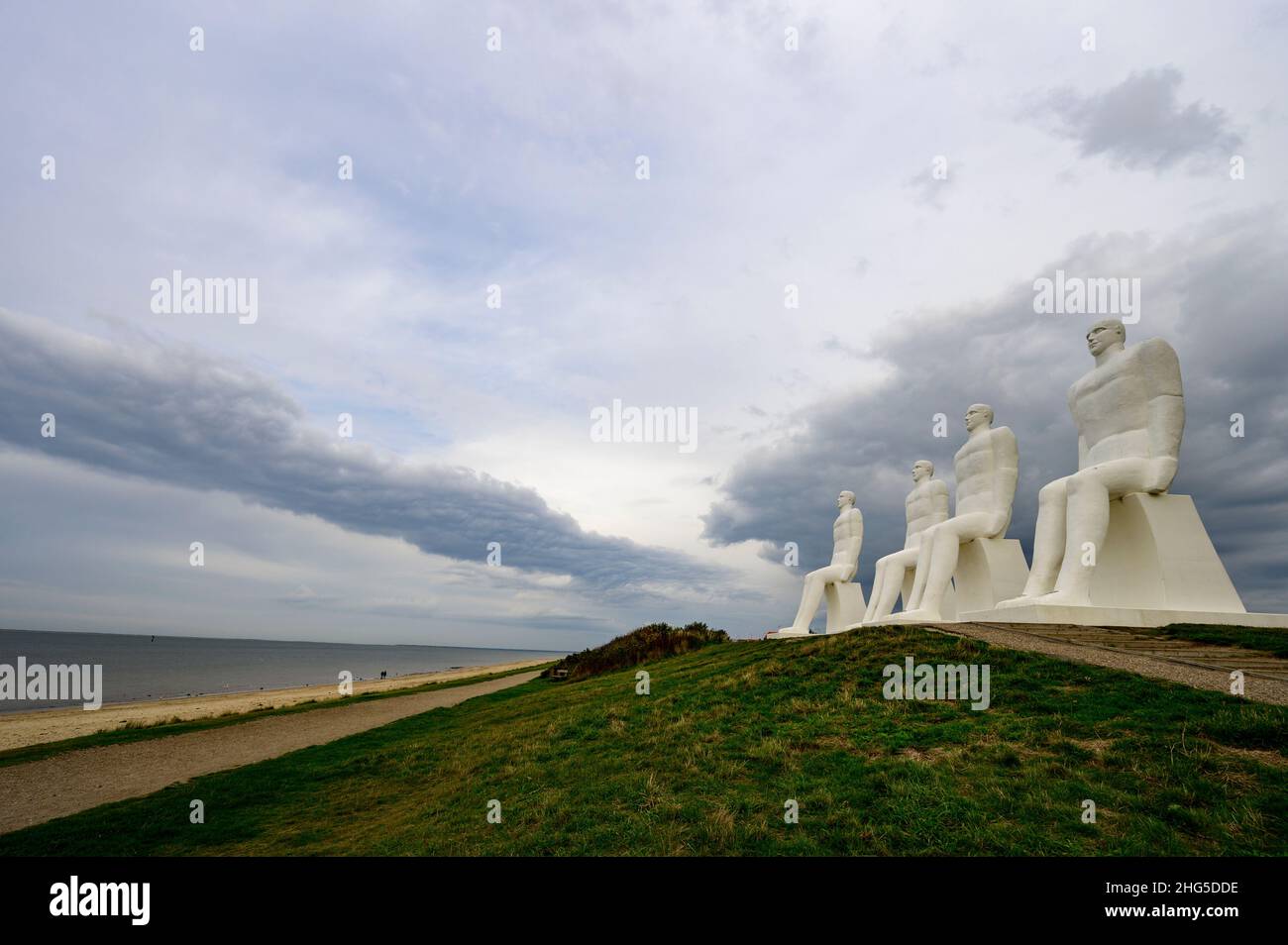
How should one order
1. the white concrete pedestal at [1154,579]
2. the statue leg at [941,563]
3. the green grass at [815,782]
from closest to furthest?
1. the green grass at [815,782]
2. the white concrete pedestal at [1154,579]
3. the statue leg at [941,563]

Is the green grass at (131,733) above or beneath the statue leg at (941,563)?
beneath

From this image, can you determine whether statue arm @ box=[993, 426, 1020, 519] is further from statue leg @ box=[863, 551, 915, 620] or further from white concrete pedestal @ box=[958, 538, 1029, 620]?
statue leg @ box=[863, 551, 915, 620]

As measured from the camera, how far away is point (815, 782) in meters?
6.22

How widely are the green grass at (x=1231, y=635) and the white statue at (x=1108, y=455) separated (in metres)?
1.28

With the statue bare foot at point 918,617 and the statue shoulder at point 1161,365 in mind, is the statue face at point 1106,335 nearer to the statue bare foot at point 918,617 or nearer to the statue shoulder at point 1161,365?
the statue shoulder at point 1161,365

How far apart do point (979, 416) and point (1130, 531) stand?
15.6ft

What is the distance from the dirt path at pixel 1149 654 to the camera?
7660mm

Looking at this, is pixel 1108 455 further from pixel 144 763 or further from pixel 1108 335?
pixel 144 763

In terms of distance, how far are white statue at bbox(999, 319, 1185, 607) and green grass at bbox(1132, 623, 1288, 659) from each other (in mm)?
1278

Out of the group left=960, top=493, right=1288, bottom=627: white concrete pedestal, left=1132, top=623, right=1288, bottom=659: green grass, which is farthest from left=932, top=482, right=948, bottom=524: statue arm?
left=1132, top=623, right=1288, bottom=659: green grass

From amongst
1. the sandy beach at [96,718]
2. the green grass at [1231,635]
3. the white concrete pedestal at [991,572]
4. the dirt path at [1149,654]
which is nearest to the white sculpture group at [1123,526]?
the green grass at [1231,635]

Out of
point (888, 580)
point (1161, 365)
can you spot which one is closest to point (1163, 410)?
point (1161, 365)
